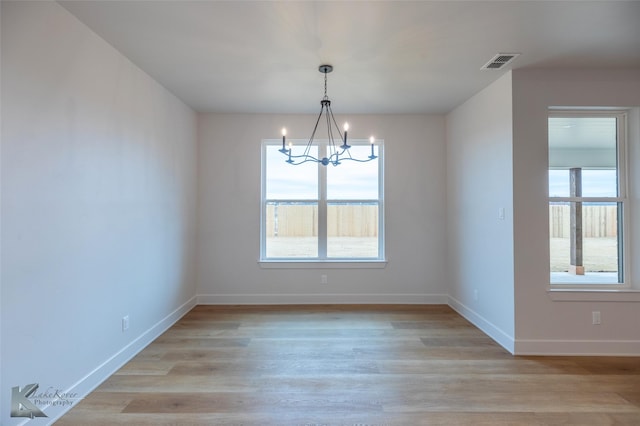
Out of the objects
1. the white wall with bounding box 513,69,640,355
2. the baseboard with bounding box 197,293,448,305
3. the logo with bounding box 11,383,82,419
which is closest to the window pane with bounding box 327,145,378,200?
the baseboard with bounding box 197,293,448,305

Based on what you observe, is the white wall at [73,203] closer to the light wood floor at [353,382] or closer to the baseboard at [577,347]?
the light wood floor at [353,382]

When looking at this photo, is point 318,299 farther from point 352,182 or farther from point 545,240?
point 545,240

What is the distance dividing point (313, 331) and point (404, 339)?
0.95 metres

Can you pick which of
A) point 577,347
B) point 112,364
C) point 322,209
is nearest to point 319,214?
point 322,209

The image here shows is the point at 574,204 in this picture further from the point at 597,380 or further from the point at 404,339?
the point at 404,339

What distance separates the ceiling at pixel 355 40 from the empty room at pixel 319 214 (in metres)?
0.02

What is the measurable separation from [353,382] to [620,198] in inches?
120

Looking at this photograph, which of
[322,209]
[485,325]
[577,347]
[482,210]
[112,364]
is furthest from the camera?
[322,209]

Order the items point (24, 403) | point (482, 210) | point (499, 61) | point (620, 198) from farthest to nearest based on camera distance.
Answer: point (482, 210) < point (620, 198) < point (499, 61) < point (24, 403)

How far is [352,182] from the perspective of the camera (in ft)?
14.5

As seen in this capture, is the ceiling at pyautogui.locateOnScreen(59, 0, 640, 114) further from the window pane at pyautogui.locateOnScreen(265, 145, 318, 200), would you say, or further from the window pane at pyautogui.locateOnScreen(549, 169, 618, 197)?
the window pane at pyautogui.locateOnScreen(265, 145, 318, 200)

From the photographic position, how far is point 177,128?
12.0 feet

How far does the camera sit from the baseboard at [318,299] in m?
4.23

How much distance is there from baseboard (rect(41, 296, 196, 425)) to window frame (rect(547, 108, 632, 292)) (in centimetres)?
389
